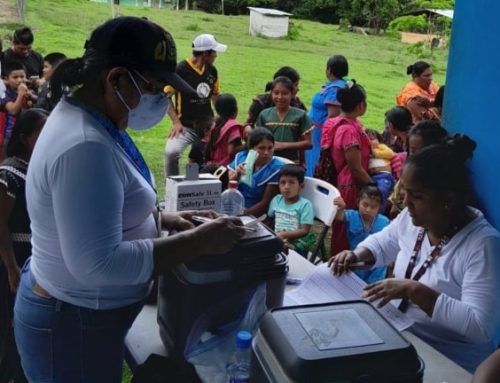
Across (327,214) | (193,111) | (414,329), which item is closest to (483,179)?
(414,329)

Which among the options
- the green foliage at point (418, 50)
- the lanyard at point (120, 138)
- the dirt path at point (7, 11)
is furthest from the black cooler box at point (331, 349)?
the green foliage at point (418, 50)

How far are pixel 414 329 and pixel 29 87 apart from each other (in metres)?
4.46

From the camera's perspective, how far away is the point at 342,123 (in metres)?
3.93

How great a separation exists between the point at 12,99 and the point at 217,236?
168 inches

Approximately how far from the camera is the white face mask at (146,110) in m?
1.39

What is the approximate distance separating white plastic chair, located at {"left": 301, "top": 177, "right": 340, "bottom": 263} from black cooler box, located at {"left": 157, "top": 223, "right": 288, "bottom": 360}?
1.85 metres

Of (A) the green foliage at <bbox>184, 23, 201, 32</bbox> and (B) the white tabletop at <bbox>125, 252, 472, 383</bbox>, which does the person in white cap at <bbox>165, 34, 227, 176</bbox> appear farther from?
(A) the green foliage at <bbox>184, 23, 201, 32</bbox>

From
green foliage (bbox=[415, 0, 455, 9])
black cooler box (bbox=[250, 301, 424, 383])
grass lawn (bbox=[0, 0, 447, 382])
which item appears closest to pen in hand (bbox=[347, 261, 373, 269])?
black cooler box (bbox=[250, 301, 424, 383])

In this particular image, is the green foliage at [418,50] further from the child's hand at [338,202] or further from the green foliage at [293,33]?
the child's hand at [338,202]

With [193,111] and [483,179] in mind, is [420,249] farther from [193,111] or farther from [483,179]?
[193,111]

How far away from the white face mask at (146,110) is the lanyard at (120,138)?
0.17ft

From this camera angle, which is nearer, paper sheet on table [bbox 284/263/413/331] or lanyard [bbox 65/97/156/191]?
lanyard [bbox 65/97/156/191]

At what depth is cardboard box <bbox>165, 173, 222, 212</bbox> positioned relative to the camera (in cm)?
196

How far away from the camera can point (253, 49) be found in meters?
18.2
